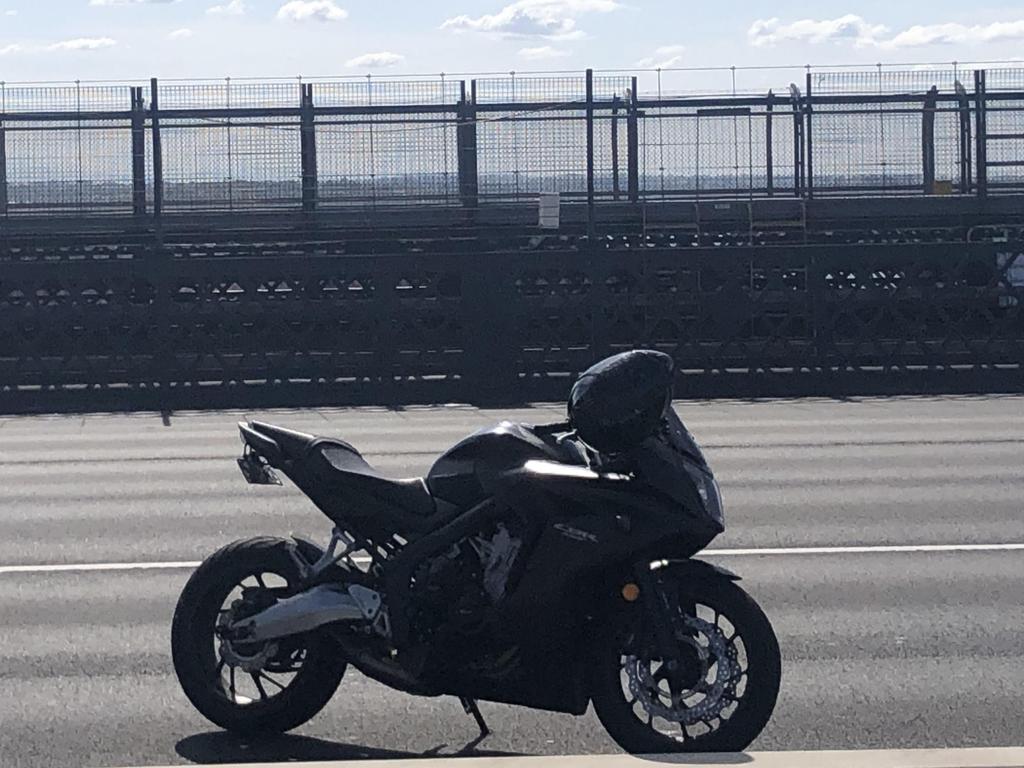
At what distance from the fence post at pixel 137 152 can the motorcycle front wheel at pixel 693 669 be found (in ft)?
56.1

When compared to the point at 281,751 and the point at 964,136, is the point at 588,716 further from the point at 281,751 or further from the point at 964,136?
the point at 964,136

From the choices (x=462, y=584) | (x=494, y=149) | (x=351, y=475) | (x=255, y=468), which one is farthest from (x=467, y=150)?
(x=462, y=584)

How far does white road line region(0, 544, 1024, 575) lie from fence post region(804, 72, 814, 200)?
14.0m

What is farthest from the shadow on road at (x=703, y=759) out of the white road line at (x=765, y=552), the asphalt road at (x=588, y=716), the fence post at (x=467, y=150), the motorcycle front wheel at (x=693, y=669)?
the fence post at (x=467, y=150)

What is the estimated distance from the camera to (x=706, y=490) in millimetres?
6000

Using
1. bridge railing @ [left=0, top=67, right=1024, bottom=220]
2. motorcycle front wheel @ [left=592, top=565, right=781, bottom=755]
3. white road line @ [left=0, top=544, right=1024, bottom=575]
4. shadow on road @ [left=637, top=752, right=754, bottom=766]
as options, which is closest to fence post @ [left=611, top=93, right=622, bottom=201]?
bridge railing @ [left=0, top=67, right=1024, bottom=220]

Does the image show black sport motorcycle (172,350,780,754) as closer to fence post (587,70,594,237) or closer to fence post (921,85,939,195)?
fence post (587,70,594,237)

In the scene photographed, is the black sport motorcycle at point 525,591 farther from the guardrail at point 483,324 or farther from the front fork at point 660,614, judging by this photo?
the guardrail at point 483,324

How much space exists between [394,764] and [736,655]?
114 centimetres

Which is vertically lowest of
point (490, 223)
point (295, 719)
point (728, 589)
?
point (295, 719)

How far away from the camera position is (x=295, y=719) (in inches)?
263

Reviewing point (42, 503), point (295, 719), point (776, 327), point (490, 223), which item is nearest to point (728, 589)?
point (295, 719)

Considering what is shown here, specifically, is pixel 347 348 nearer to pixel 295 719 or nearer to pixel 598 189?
pixel 598 189

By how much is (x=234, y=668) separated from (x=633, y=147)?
57.1ft
